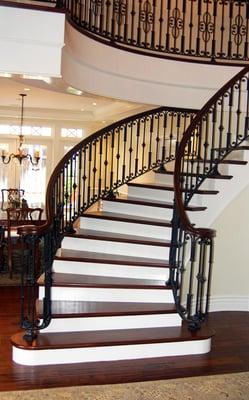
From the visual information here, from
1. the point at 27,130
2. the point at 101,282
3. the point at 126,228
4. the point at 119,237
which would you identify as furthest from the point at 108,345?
the point at 27,130

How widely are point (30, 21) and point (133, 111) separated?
420 cm

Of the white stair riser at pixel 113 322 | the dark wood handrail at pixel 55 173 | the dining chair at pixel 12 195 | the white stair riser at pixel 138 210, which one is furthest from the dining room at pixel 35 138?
the white stair riser at pixel 113 322

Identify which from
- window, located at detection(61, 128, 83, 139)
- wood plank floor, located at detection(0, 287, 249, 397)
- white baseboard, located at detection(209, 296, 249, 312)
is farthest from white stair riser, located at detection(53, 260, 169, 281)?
window, located at detection(61, 128, 83, 139)

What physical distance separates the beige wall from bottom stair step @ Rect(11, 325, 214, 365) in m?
1.53

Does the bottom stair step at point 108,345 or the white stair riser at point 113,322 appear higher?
the white stair riser at point 113,322

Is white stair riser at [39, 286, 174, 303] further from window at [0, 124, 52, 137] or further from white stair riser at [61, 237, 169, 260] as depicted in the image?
window at [0, 124, 52, 137]

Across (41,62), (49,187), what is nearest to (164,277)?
(49,187)

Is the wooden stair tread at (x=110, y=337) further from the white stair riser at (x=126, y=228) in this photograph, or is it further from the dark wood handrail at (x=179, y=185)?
the white stair riser at (x=126, y=228)

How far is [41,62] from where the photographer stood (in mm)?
4160

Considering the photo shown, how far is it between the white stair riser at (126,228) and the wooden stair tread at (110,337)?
4.41 feet

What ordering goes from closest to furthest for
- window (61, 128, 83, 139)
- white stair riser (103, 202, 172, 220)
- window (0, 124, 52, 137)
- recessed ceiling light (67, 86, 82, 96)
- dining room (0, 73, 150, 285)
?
recessed ceiling light (67, 86, 82, 96)
white stair riser (103, 202, 172, 220)
dining room (0, 73, 150, 285)
window (0, 124, 52, 137)
window (61, 128, 83, 139)

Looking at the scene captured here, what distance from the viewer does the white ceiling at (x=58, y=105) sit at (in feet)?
23.9

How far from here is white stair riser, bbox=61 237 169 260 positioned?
17.0ft

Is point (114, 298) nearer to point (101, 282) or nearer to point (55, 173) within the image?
point (101, 282)
